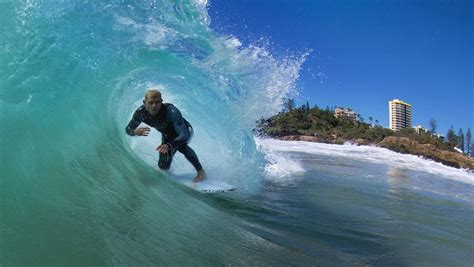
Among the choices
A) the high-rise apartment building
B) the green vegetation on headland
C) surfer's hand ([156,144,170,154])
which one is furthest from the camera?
the high-rise apartment building

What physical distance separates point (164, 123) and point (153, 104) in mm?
415

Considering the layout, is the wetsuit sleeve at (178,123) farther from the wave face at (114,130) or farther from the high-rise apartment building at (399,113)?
the high-rise apartment building at (399,113)

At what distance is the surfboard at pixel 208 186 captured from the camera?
638 centimetres

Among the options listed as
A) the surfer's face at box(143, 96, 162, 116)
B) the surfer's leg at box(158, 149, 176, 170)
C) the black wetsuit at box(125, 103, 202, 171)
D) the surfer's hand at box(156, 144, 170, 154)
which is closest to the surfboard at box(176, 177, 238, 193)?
the surfer's leg at box(158, 149, 176, 170)

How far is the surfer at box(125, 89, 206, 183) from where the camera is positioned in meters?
5.96

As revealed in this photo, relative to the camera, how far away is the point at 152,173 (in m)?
6.48

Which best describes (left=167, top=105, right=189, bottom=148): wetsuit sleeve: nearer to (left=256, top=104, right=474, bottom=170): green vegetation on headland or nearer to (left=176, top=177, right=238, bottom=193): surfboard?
(left=176, top=177, right=238, bottom=193): surfboard

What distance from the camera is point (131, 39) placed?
7.47m

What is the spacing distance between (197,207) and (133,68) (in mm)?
3527

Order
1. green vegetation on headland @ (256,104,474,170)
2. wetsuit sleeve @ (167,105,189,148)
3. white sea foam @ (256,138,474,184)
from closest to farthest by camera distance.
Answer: wetsuit sleeve @ (167,105,189,148) < white sea foam @ (256,138,474,184) < green vegetation on headland @ (256,104,474,170)

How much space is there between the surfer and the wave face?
19.8 inches

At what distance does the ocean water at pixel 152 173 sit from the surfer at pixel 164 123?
1.57ft

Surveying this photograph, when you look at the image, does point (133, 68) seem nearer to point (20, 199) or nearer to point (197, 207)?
point (197, 207)

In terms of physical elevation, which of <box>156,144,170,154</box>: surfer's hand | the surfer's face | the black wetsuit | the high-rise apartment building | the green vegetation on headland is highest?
the high-rise apartment building
